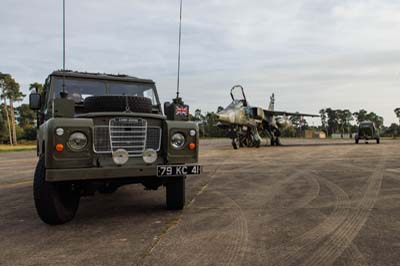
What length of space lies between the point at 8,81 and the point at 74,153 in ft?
199

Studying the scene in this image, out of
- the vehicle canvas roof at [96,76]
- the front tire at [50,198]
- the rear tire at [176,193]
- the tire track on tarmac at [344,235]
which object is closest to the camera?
the tire track on tarmac at [344,235]

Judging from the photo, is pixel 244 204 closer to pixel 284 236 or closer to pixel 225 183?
pixel 284 236

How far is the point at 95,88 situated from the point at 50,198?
261 centimetres

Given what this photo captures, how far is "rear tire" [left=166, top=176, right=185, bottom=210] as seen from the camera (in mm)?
5258

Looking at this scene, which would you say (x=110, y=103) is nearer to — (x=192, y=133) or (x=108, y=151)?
(x=108, y=151)

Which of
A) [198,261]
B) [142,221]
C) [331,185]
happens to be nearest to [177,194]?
[142,221]

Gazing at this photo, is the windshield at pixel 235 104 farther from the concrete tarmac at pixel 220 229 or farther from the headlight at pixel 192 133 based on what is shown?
the headlight at pixel 192 133

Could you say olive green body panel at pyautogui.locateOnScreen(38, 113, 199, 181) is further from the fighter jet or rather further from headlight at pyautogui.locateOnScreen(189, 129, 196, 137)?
the fighter jet

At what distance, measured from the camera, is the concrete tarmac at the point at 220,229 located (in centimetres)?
334

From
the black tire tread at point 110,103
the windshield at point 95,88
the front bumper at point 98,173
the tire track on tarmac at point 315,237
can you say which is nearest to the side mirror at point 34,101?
the windshield at point 95,88

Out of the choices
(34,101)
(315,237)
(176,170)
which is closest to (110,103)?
(176,170)

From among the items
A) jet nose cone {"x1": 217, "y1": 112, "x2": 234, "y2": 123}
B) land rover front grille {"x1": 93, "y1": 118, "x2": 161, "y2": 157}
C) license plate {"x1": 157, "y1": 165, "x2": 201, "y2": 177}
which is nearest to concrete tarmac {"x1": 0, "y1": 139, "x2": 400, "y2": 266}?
license plate {"x1": 157, "y1": 165, "x2": 201, "y2": 177}

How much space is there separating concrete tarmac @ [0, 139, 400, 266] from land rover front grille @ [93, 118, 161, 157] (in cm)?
103

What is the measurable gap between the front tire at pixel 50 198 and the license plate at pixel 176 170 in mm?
1296
